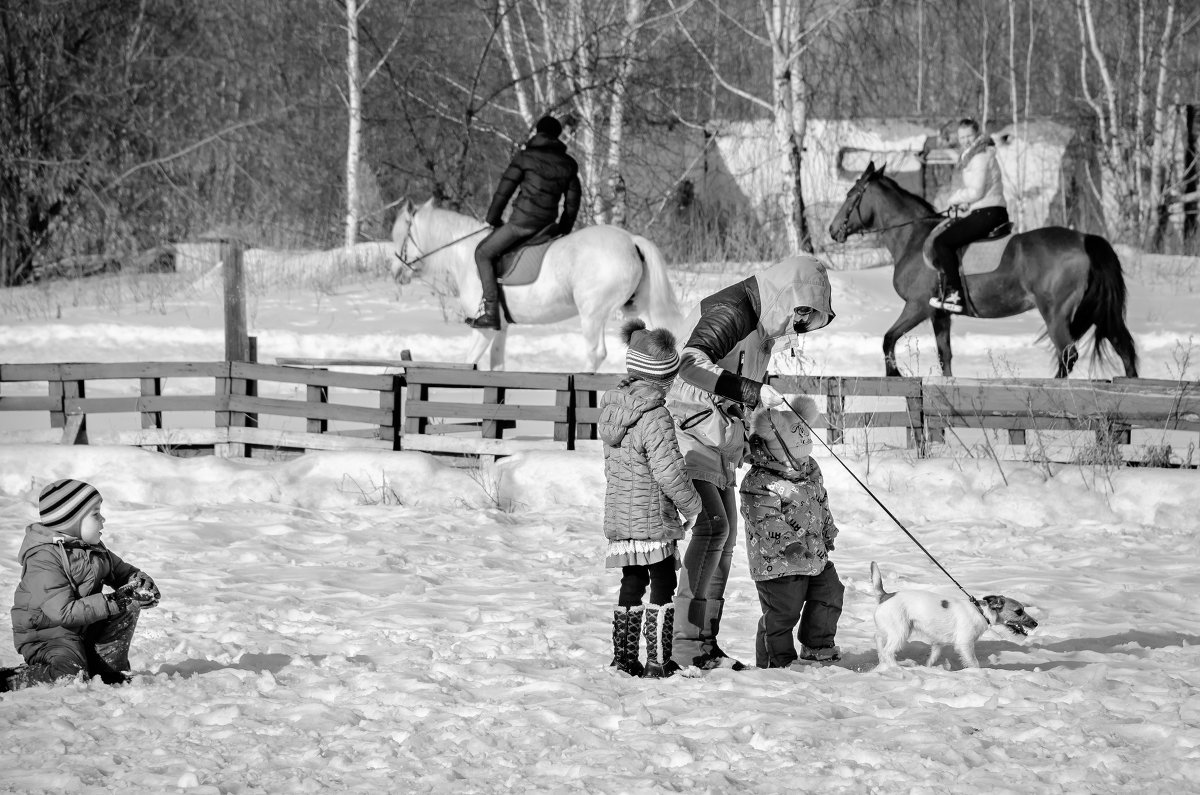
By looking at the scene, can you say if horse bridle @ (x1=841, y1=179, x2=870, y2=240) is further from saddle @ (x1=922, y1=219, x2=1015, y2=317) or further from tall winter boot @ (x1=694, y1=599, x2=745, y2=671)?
tall winter boot @ (x1=694, y1=599, x2=745, y2=671)

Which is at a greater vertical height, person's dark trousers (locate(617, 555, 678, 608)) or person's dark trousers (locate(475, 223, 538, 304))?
person's dark trousers (locate(475, 223, 538, 304))

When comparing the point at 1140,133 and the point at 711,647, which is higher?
the point at 1140,133

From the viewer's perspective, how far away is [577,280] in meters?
12.6

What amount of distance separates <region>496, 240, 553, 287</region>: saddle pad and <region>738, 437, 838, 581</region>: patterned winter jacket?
743 centimetres

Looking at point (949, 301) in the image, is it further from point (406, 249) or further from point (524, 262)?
point (406, 249)

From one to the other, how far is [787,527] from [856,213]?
890cm

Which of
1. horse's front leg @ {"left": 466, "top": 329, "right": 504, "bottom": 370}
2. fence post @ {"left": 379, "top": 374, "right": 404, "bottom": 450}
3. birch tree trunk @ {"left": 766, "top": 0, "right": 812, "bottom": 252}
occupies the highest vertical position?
birch tree trunk @ {"left": 766, "top": 0, "right": 812, "bottom": 252}

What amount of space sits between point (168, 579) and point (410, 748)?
3.41 meters

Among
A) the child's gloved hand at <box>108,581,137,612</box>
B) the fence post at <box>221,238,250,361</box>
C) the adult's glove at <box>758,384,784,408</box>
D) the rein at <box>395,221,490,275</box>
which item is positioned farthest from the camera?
the rein at <box>395,221,490,275</box>

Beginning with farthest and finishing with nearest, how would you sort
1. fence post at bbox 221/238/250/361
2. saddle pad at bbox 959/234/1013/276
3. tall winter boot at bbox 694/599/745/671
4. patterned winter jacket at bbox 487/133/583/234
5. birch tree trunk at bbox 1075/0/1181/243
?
birch tree trunk at bbox 1075/0/1181/243, saddle pad at bbox 959/234/1013/276, patterned winter jacket at bbox 487/133/583/234, fence post at bbox 221/238/250/361, tall winter boot at bbox 694/599/745/671

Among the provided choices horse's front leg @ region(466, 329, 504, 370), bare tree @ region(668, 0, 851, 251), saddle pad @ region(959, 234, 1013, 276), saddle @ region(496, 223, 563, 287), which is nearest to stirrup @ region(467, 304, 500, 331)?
horse's front leg @ region(466, 329, 504, 370)

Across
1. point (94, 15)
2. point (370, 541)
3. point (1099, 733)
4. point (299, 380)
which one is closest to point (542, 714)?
point (1099, 733)

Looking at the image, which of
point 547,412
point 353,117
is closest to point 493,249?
point 547,412

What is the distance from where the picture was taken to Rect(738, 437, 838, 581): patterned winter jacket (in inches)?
211
